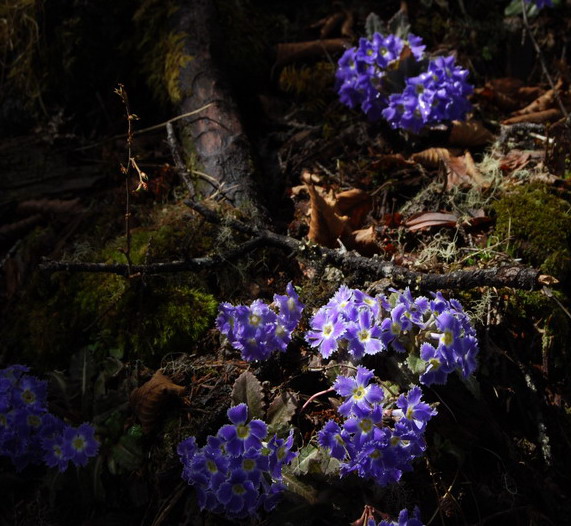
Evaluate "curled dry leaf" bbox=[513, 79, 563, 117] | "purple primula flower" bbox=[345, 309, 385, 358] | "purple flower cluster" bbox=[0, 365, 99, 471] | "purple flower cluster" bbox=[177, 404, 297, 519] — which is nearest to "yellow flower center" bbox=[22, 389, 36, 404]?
"purple flower cluster" bbox=[0, 365, 99, 471]

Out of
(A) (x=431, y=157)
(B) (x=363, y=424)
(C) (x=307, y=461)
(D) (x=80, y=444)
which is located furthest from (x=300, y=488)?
(A) (x=431, y=157)

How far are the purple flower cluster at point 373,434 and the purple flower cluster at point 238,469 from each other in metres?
Answer: 0.18

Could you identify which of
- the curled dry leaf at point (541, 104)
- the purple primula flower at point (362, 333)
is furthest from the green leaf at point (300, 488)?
the curled dry leaf at point (541, 104)

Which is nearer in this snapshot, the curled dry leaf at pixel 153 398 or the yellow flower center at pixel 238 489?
the yellow flower center at pixel 238 489

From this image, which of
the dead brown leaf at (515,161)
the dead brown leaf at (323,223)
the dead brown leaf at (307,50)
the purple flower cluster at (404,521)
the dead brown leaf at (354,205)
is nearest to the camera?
the purple flower cluster at (404,521)

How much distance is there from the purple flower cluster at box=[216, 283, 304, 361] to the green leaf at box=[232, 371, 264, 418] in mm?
81

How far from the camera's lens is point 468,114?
10.9ft

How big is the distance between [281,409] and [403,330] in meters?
0.55

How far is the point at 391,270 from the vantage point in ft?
7.63

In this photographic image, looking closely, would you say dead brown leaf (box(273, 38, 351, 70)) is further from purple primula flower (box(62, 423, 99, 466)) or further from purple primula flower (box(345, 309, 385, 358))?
purple primula flower (box(62, 423, 99, 466))

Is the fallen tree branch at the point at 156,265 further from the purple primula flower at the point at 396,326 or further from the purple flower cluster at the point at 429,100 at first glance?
the purple flower cluster at the point at 429,100

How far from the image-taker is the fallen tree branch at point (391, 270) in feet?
6.98

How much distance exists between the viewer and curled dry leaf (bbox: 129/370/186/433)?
7.11 ft

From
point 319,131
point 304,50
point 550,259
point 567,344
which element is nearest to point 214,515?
point 567,344
